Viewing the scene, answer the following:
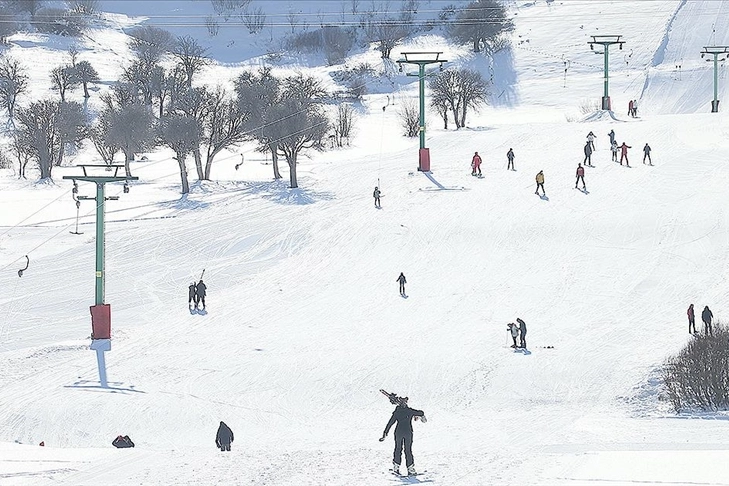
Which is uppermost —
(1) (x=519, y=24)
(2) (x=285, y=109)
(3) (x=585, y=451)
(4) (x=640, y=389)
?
(1) (x=519, y=24)

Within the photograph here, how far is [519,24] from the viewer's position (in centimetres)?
9994

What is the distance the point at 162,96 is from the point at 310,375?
213 ft

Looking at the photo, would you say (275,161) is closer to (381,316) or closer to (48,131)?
(48,131)

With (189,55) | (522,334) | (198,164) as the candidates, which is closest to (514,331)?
(522,334)

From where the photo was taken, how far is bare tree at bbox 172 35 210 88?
93062 mm

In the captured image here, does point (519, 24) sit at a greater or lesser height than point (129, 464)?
greater

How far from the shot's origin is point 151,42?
11069 centimetres

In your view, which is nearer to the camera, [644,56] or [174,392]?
[174,392]

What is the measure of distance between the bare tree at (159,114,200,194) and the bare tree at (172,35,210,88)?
113 ft

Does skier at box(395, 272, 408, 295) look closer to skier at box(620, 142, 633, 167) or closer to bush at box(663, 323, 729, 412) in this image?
bush at box(663, 323, 729, 412)

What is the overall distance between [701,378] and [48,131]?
166ft

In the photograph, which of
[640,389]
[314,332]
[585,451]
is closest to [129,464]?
[585,451]

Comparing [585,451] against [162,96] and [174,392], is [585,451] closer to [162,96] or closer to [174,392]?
[174,392]

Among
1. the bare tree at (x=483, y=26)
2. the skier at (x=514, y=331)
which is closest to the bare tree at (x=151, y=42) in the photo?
the bare tree at (x=483, y=26)
